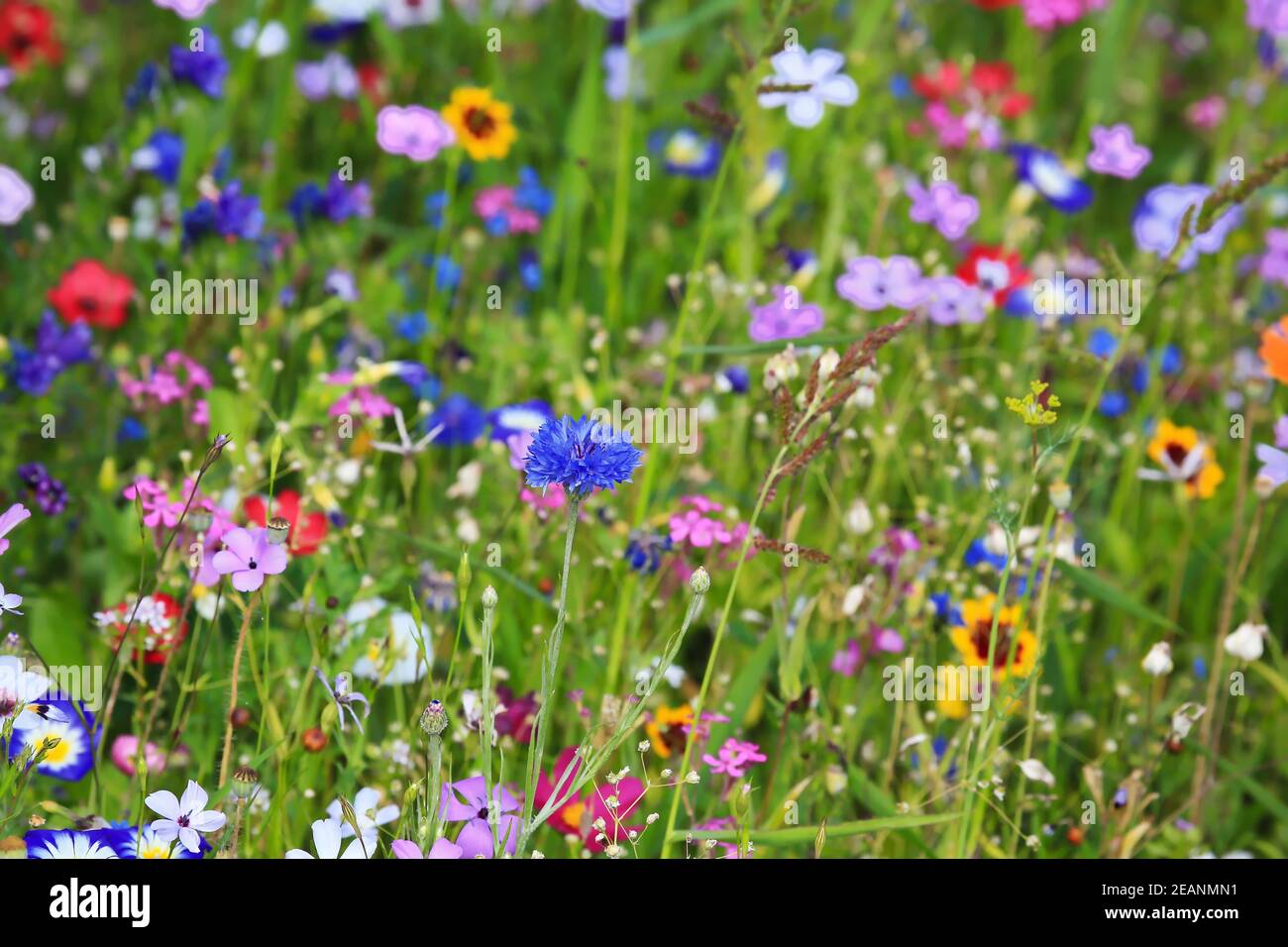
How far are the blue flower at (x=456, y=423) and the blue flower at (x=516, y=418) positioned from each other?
0.06m

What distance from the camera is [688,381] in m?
2.08

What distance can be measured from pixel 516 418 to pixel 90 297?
0.75 metres

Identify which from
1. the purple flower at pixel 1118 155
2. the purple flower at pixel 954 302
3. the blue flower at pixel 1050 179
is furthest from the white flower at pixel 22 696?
the blue flower at pixel 1050 179

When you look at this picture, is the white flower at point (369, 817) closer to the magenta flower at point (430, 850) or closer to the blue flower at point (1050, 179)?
the magenta flower at point (430, 850)

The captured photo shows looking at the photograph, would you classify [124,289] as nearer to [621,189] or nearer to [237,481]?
[237,481]

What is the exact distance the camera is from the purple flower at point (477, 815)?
137 cm

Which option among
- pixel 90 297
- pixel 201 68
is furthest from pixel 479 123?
pixel 90 297

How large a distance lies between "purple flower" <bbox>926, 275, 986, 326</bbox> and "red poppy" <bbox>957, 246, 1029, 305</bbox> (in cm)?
3

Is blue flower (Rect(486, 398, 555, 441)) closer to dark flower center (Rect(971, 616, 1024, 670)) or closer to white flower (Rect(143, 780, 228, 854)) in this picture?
dark flower center (Rect(971, 616, 1024, 670))

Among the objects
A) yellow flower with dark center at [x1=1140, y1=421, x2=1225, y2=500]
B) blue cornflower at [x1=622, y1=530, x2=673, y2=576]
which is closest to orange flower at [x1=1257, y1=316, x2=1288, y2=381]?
yellow flower with dark center at [x1=1140, y1=421, x2=1225, y2=500]

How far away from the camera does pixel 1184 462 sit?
198 centimetres

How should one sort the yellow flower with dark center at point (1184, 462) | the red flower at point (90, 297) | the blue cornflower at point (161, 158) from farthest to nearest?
the blue cornflower at point (161, 158) < the red flower at point (90, 297) < the yellow flower with dark center at point (1184, 462)

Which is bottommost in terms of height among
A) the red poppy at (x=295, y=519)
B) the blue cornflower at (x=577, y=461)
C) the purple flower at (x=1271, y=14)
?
the red poppy at (x=295, y=519)
